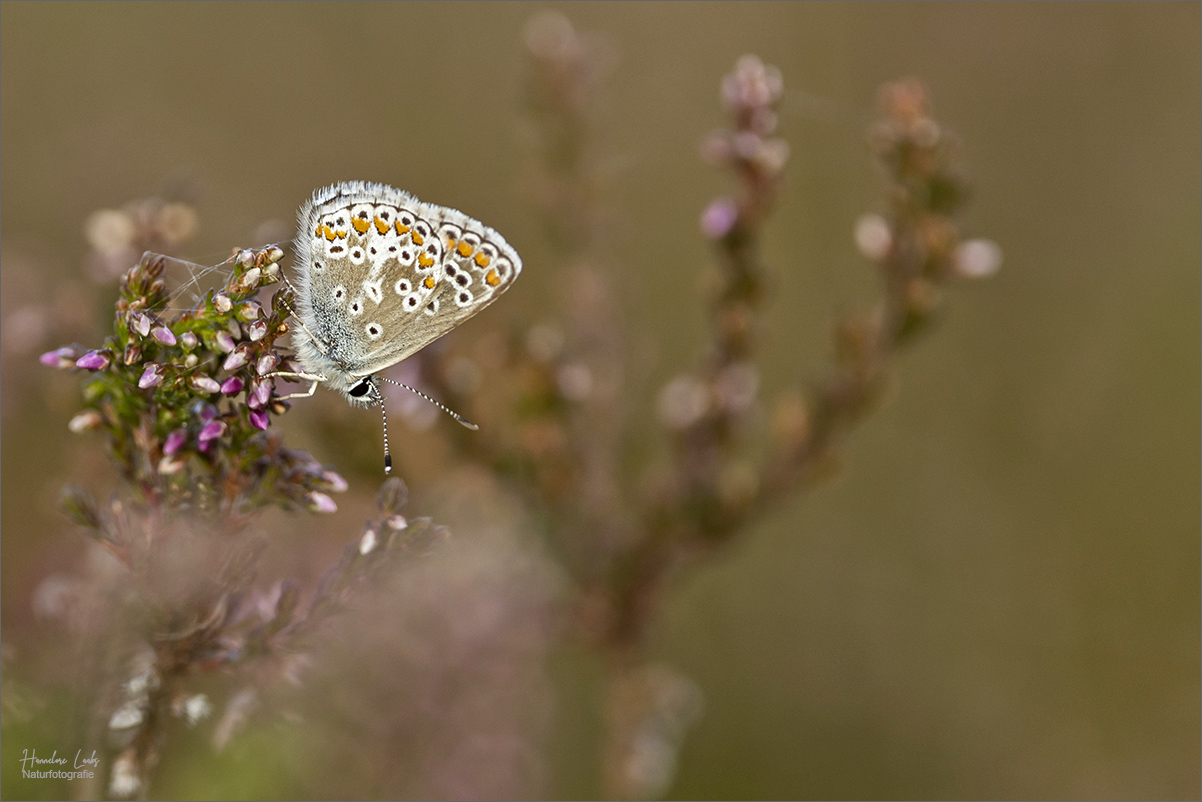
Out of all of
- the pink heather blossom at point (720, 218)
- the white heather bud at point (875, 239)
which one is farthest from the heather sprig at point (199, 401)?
the white heather bud at point (875, 239)

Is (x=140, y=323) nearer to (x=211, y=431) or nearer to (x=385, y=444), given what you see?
(x=211, y=431)

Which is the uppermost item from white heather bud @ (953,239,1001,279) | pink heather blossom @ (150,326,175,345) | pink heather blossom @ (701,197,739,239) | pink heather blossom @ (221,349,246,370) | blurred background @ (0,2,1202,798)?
white heather bud @ (953,239,1001,279)

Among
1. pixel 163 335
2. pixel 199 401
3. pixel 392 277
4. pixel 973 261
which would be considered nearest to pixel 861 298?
pixel 973 261

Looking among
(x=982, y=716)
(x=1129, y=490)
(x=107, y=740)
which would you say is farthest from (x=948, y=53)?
(x=107, y=740)

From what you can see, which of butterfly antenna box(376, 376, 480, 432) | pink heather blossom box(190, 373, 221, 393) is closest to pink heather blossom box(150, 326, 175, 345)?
pink heather blossom box(190, 373, 221, 393)

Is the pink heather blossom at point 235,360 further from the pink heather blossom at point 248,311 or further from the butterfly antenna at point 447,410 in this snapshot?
the butterfly antenna at point 447,410

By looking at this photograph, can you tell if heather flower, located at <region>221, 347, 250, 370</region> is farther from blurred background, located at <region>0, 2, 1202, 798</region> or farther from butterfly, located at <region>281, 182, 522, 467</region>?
blurred background, located at <region>0, 2, 1202, 798</region>

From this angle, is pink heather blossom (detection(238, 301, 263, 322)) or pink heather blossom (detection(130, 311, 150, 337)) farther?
pink heather blossom (detection(238, 301, 263, 322))
